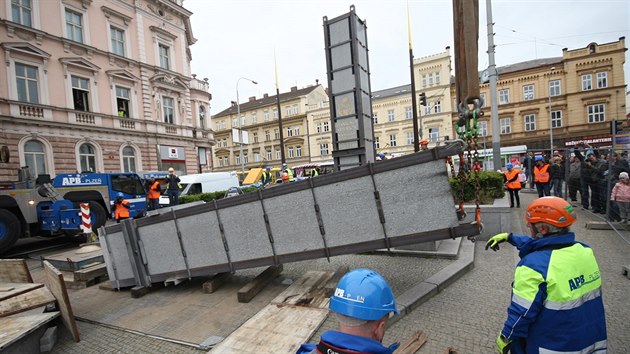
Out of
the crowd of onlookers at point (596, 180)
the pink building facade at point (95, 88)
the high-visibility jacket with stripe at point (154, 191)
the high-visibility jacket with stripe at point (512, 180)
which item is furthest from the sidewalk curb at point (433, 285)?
the pink building facade at point (95, 88)

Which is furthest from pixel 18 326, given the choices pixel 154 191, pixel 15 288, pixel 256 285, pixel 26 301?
pixel 154 191

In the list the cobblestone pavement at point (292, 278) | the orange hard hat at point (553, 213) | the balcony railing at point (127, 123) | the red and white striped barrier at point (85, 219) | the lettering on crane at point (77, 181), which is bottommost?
the cobblestone pavement at point (292, 278)

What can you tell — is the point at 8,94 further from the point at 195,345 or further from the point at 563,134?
Answer: the point at 563,134

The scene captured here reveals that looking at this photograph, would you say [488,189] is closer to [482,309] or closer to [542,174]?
[542,174]

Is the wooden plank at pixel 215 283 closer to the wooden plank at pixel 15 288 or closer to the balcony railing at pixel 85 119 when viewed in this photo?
the wooden plank at pixel 15 288

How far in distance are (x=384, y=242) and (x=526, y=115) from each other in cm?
4652

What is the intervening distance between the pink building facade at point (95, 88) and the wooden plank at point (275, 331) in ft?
56.4

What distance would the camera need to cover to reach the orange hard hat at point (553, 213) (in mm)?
2117

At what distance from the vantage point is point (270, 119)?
6209cm

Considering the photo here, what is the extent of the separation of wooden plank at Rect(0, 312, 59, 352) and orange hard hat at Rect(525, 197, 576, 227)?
18.6 feet

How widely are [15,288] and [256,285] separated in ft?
13.2

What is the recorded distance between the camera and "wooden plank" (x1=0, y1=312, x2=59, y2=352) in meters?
3.76

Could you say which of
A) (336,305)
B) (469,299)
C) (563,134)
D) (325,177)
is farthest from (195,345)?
(563,134)

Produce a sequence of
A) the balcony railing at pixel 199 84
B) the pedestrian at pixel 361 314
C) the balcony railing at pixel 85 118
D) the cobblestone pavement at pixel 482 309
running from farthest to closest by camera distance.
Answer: the balcony railing at pixel 199 84 → the balcony railing at pixel 85 118 → the cobblestone pavement at pixel 482 309 → the pedestrian at pixel 361 314
